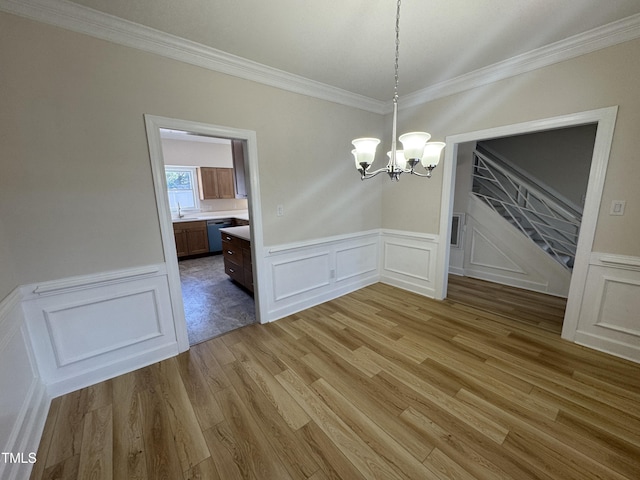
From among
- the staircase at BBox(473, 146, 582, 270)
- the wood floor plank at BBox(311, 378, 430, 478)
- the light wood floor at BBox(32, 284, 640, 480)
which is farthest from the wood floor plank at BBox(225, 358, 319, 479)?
the staircase at BBox(473, 146, 582, 270)

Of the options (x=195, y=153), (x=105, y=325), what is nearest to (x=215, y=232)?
(x=195, y=153)

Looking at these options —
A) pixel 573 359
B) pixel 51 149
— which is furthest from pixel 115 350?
pixel 573 359

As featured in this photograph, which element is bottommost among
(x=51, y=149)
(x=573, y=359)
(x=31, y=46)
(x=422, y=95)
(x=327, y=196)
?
(x=573, y=359)

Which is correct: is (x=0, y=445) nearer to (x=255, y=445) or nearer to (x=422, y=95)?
(x=255, y=445)

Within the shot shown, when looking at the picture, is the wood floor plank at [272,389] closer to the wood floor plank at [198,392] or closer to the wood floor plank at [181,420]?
the wood floor plank at [198,392]

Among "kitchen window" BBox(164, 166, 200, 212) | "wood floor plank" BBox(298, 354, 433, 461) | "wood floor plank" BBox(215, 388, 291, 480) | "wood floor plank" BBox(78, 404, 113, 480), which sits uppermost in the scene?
"kitchen window" BBox(164, 166, 200, 212)

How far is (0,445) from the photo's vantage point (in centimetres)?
114

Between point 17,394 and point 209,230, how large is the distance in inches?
181

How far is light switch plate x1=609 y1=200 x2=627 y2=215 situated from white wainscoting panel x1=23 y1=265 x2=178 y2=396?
12.6 ft

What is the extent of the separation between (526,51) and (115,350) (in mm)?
4369

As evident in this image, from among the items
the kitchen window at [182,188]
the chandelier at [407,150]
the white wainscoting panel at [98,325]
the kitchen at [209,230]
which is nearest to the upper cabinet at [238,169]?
the kitchen at [209,230]

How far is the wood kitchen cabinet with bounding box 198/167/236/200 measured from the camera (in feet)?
20.3

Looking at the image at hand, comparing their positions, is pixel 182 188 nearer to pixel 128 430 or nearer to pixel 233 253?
pixel 233 253

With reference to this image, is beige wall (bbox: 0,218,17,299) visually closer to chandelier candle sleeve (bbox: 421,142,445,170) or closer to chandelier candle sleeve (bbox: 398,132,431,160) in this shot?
chandelier candle sleeve (bbox: 398,132,431,160)
